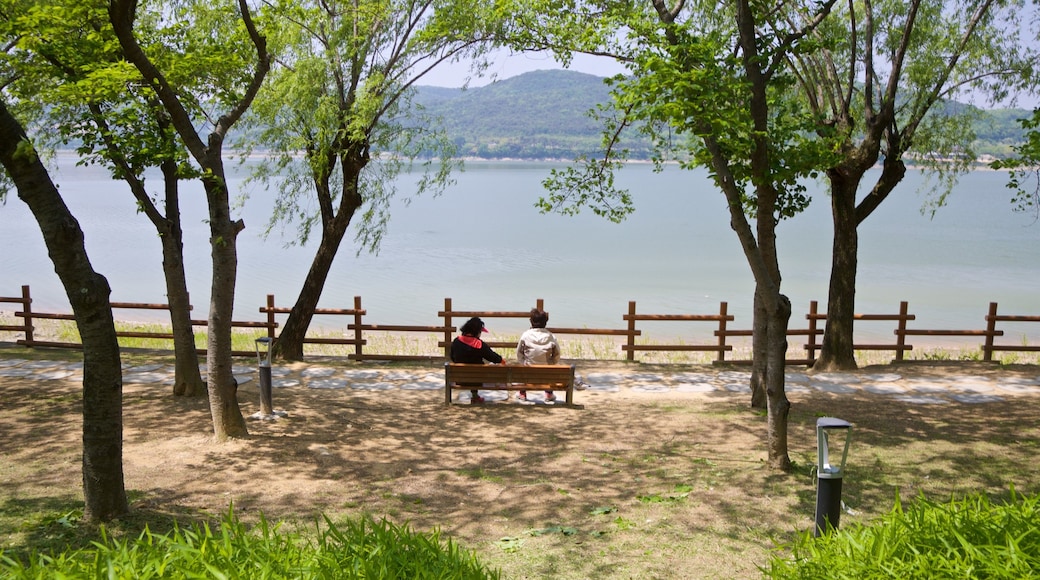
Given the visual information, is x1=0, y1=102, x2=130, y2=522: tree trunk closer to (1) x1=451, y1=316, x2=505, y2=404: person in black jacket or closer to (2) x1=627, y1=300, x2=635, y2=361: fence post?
(1) x1=451, y1=316, x2=505, y2=404: person in black jacket

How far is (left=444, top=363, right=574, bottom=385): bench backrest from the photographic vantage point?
871 centimetres

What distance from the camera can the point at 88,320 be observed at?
4980 mm

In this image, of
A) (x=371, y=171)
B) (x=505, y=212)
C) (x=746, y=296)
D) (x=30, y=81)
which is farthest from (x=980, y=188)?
(x=30, y=81)

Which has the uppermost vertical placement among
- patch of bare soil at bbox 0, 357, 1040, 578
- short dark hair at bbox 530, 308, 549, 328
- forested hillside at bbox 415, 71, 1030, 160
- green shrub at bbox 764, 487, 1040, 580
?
forested hillside at bbox 415, 71, 1030, 160

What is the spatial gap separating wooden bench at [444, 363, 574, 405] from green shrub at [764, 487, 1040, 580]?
480cm

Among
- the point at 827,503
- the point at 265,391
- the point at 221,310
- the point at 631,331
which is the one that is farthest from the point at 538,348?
the point at 827,503

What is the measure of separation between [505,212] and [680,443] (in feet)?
166

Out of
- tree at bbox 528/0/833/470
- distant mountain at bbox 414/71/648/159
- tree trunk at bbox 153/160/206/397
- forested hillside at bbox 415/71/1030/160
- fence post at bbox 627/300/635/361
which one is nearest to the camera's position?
tree at bbox 528/0/833/470

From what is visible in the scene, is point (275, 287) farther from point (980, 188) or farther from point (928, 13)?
point (980, 188)

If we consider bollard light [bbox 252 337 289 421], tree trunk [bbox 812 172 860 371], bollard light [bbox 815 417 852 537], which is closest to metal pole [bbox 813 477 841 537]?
bollard light [bbox 815 417 852 537]

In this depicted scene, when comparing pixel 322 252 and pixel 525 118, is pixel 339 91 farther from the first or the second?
pixel 525 118

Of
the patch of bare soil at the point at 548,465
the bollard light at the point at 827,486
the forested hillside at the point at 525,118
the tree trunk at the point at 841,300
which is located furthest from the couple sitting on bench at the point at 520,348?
the forested hillside at the point at 525,118

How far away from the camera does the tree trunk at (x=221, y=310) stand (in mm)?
7078

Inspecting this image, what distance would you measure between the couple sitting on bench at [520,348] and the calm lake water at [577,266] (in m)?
7.46
